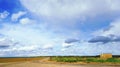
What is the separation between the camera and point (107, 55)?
79438mm
